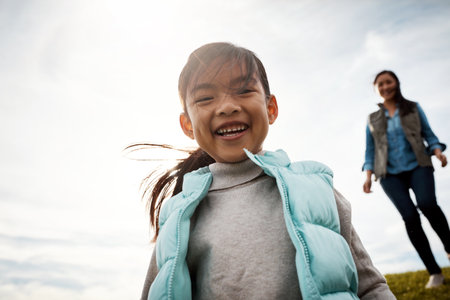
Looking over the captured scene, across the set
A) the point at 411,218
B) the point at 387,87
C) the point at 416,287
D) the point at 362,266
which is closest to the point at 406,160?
the point at 411,218

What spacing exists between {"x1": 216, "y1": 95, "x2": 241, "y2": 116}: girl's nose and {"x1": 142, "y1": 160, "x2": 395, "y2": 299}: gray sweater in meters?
0.33

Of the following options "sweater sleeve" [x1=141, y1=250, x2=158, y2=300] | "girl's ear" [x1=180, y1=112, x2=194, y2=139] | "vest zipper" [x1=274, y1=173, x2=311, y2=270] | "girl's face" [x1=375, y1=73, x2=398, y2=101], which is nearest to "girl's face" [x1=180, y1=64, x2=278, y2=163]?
"girl's ear" [x1=180, y1=112, x2=194, y2=139]

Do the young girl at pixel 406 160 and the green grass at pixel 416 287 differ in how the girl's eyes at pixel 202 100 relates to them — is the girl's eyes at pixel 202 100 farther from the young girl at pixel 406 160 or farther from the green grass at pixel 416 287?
the green grass at pixel 416 287

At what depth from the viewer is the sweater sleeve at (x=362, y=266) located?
1.77 meters

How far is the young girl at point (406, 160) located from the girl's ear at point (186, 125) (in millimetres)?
3549

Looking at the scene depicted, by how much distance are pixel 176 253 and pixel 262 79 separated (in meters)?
1.20

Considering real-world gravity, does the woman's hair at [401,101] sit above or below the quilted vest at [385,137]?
above

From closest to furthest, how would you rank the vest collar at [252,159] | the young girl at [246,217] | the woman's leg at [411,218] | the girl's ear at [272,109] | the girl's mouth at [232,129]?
the young girl at [246,217] < the vest collar at [252,159] < the girl's mouth at [232,129] < the girl's ear at [272,109] < the woman's leg at [411,218]

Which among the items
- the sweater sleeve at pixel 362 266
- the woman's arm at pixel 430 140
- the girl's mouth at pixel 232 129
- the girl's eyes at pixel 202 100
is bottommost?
the sweater sleeve at pixel 362 266

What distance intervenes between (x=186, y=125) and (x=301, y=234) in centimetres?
114

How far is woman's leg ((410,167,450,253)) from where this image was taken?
460 centimetres

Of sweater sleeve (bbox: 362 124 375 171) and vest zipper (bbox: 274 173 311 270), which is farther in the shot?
sweater sleeve (bbox: 362 124 375 171)

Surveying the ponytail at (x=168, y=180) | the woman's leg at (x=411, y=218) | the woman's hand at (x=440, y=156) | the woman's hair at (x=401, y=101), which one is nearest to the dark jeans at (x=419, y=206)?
the woman's leg at (x=411, y=218)

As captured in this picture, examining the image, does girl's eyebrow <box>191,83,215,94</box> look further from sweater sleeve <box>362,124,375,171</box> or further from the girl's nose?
sweater sleeve <box>362,124,375,171</box>
